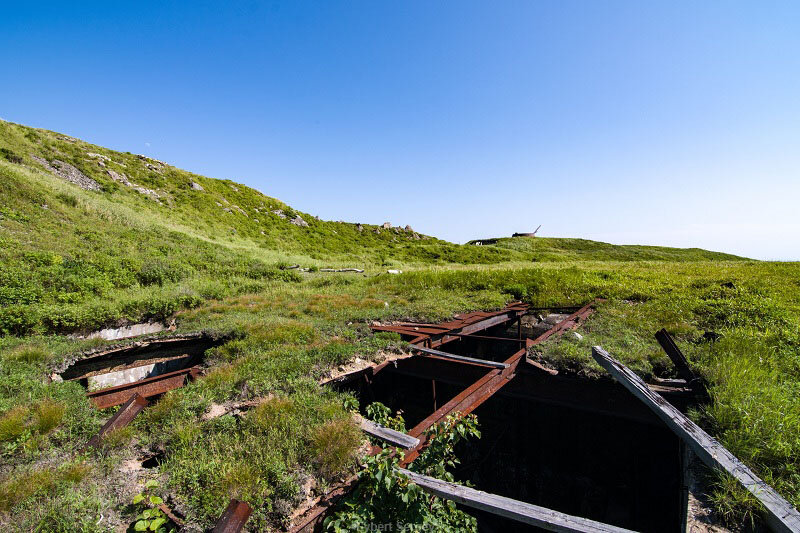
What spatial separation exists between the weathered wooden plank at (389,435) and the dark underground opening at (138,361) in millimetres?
5661

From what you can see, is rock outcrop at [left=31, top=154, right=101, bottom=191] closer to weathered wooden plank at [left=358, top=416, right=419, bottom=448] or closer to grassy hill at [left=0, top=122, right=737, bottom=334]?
grassy hill at [left=0, top=122, right=737, bottom=334]

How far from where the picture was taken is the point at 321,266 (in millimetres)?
23125

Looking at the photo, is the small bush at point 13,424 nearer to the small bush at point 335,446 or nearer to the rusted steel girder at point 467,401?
the small bush at point 335,446

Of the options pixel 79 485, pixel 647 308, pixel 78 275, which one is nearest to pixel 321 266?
pixel 78 275

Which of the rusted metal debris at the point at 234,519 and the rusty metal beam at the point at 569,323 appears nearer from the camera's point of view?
the rusted metal debris at the point at 234,519

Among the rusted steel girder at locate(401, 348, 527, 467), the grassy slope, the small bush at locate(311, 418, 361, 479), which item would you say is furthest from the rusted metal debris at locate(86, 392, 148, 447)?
the rusted steel girder at locate(401, 348, 527, 467)

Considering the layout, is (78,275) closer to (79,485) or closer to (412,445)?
(79,485)

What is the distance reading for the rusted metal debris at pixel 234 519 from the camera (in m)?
2.43

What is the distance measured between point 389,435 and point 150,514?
2.23 m

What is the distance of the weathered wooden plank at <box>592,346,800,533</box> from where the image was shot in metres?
2.62

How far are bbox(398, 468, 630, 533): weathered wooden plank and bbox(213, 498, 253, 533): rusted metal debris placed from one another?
130 cm

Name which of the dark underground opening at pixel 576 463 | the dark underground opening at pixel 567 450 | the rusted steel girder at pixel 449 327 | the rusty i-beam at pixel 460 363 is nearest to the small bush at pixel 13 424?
the rusty i-beam at pixel 460 363

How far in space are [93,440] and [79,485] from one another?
2.63 feet

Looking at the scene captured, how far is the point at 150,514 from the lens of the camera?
2.83 metres
